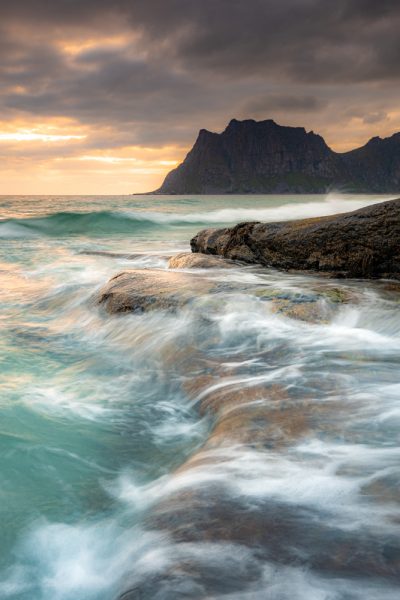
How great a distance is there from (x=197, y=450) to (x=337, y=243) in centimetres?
505

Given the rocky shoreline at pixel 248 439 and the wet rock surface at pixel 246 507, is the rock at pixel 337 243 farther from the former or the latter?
the wet rock surface at pixel 246 507

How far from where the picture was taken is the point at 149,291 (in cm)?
625

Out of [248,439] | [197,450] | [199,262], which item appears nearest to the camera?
[248,439]

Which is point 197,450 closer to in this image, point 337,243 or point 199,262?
point 337,243

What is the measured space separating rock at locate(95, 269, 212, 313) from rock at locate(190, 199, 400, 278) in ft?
6.06

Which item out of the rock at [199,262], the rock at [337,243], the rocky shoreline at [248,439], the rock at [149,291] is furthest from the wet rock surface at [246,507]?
the rock at [199,262]

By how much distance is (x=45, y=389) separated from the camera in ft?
14.3

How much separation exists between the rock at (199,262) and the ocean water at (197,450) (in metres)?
1.96

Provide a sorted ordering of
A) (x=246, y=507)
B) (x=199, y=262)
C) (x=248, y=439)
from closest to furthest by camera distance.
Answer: (x=246, y=507), (x=248, y=439), (x=199, y=262)

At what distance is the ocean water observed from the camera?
1.80 m

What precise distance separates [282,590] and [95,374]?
10.8ft

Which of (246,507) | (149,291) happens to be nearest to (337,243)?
(149,291)

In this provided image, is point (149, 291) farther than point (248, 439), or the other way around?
point (149, 291)

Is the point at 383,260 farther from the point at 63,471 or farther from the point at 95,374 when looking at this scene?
the point at 63,471
